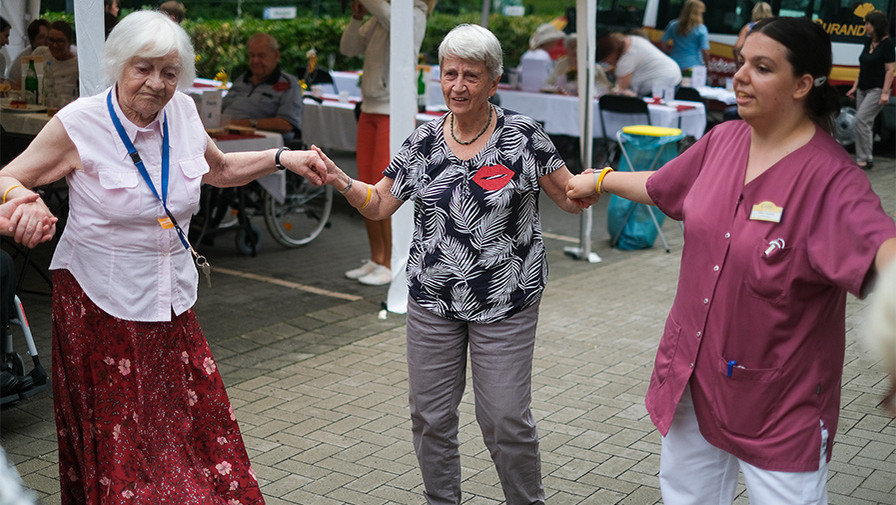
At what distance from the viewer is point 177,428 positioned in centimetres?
341

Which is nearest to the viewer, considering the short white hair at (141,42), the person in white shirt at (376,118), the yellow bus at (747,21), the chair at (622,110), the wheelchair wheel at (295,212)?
the short white hair at (141,42)

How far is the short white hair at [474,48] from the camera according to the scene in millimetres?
3330

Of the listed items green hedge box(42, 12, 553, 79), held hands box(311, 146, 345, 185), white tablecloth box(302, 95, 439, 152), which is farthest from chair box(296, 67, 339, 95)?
held hands box(311, 146, 345, 185)

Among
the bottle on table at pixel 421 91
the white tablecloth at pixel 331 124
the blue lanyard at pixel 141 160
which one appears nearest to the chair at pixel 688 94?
the white tablecloth at pixel 331 124

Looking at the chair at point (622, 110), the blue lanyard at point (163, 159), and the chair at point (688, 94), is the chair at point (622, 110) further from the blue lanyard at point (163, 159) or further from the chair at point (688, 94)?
the blue lanyard at point (163, 159)

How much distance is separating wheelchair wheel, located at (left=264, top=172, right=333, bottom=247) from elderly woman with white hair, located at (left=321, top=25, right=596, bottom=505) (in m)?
5.03

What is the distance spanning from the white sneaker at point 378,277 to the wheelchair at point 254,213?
0.98 metres

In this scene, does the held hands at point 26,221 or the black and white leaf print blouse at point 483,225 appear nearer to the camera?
the held hands at point 26,221

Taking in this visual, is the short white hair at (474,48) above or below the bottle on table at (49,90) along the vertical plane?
above

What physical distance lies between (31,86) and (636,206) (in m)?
5.13

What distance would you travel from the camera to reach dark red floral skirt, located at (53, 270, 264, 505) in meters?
3.24

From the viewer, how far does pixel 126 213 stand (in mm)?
3121

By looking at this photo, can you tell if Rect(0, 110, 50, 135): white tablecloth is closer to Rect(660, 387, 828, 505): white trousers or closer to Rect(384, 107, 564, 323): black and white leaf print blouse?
Rect(384, 107, 564, 323): black and white leaf print blouse

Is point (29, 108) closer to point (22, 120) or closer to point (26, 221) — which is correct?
point (22, 120)
